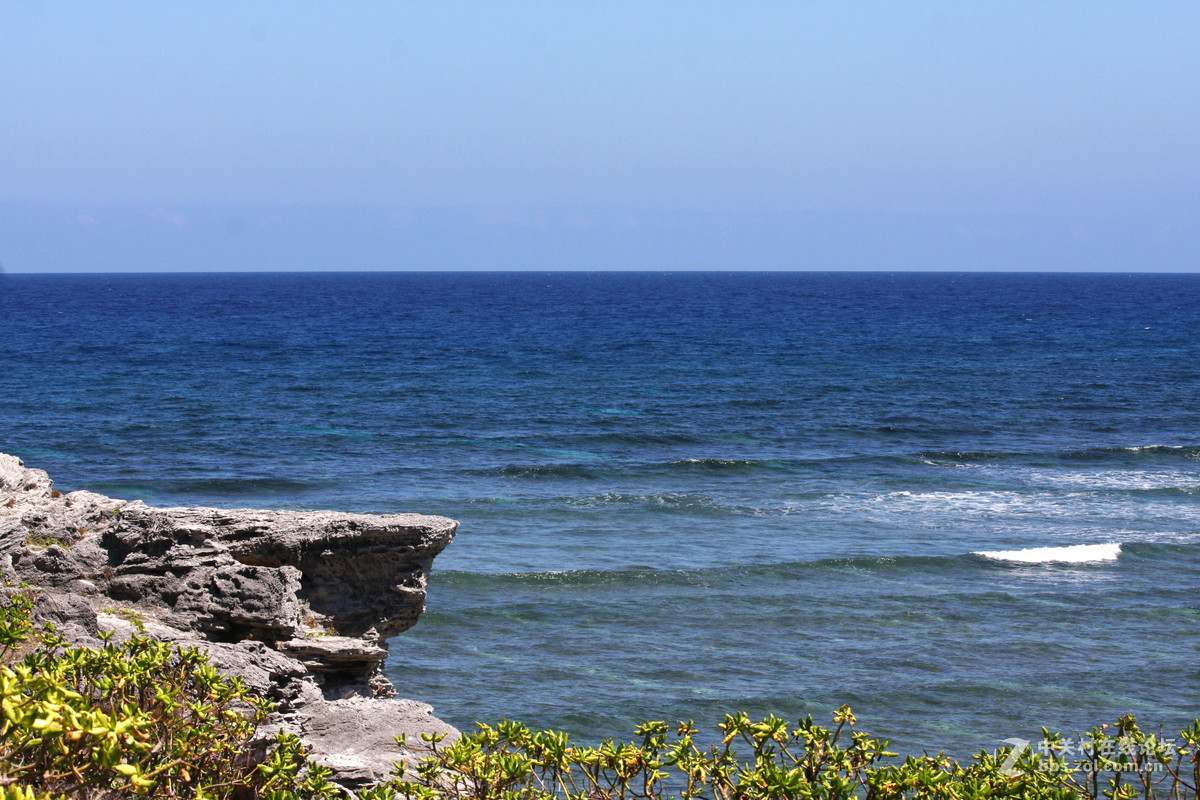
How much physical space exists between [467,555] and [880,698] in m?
9.85

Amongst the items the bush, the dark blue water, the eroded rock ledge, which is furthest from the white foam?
the bush

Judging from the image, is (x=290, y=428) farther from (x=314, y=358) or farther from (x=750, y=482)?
(x=314, y=358)

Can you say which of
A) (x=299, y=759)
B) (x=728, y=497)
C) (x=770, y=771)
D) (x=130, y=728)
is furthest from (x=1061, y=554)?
(x=130, y=728)

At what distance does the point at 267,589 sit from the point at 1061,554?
18360mm

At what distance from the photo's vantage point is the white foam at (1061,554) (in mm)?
21906

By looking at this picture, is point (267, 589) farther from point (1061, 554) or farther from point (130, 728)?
point (1061, 554)

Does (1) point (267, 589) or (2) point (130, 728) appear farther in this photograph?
(1) point (267, 589)

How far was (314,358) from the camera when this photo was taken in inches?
2408

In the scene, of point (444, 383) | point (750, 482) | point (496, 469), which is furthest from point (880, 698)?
point (444, 383)

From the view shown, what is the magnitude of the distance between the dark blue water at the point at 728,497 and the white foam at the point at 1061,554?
0.41 ft

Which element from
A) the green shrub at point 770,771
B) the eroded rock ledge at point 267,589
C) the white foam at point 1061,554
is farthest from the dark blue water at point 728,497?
the green shrub at point 770,771

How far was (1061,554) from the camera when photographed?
2223cm

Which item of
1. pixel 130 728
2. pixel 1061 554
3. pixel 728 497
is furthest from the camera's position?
pixel 728 497

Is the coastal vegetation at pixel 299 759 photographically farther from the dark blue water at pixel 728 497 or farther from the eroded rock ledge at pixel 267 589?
the dark blue water at pixel 728 497
